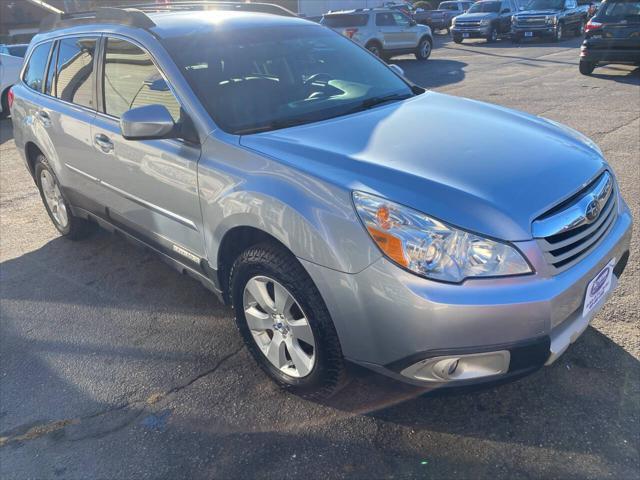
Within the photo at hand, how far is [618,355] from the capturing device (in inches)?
113

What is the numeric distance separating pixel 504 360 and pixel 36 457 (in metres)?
2.12

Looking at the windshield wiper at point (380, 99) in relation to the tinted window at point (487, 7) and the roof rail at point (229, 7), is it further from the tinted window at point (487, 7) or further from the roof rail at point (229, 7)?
the tinted window at point (487, 7)

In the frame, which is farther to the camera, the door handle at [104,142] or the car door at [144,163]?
the door handle at [104,142]

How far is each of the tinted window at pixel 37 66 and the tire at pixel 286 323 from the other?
304cm

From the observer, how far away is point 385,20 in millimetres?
16562

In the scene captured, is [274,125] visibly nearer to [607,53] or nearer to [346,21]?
[607,53]

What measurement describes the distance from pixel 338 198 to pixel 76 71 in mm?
2785

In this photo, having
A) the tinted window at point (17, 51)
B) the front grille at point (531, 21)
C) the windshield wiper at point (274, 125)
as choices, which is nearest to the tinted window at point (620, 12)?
the front grille at point (531, 21)

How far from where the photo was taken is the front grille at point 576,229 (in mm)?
2178

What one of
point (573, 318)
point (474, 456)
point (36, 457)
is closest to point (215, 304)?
point (36, 457)

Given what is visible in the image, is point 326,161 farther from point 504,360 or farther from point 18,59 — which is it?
point 18,59

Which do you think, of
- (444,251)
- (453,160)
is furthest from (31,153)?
(444,251)

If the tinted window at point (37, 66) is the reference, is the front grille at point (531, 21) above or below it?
below

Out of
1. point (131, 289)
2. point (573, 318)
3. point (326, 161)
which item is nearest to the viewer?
point (573, 318)
